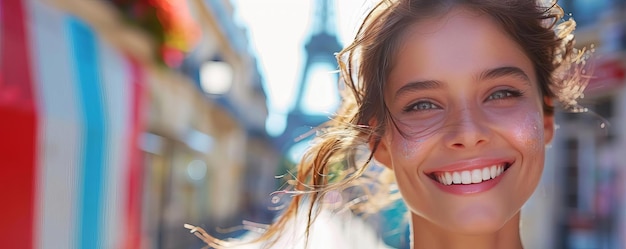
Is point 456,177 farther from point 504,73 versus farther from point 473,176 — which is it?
point 504,73

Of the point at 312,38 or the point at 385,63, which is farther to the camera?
the point at 312,38

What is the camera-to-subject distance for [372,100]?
1500mm

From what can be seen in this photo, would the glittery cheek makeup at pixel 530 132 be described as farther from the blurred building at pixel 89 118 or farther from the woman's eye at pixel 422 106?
the blurred building at pixel 89 118

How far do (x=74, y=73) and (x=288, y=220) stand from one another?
11.4ft

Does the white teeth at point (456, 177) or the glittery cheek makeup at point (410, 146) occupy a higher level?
the glittery cheek makeup at point (410, 146)

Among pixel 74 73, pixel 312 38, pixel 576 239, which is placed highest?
pixel 312 38

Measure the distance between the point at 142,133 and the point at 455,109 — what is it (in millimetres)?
6332

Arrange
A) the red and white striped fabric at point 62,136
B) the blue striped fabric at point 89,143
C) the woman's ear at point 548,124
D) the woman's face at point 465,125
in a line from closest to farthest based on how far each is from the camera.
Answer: the woman's face at point 465,125, the woman's ear at point 548,124, the red and white striped fabric at point 62,136, the blue striped fabric at point 89,143

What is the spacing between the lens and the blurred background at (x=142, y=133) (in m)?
3.54

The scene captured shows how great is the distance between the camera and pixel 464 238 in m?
1.40

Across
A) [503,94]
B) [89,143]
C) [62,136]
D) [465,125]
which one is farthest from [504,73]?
[89,143]

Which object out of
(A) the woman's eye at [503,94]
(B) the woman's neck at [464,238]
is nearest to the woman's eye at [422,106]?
(A) the woman's eye at [503,94]

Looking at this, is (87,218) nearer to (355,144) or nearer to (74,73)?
(74,73)

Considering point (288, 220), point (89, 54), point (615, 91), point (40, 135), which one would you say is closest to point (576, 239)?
point (615, 91)
